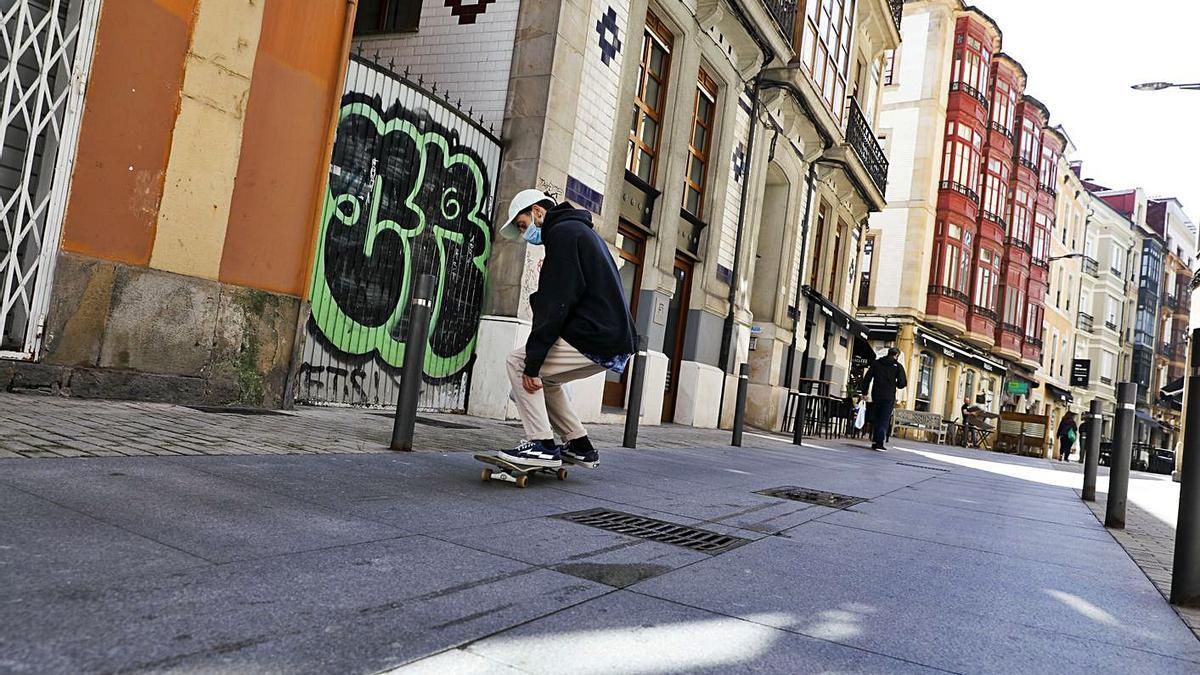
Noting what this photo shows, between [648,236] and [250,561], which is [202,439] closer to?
[250,561]

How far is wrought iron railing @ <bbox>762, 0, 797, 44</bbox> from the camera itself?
1441 cm

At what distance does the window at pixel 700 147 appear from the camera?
1367 centimetres

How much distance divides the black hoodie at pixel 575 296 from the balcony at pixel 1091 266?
52291mm

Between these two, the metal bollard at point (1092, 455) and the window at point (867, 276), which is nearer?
the metal bollard at point (1092, 455)

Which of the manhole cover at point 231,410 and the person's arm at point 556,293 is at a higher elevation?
the person's arm at point 556,293

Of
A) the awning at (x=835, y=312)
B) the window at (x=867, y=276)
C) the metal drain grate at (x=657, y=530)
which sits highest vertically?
the window at (x=867, y=276)

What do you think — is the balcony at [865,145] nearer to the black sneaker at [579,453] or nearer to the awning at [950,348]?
the awning at [950,348]

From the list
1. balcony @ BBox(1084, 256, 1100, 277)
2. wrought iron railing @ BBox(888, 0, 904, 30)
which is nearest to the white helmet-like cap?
wrought iron railing @ BBox(888, 0, 904, 30)

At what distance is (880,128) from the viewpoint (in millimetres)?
32594

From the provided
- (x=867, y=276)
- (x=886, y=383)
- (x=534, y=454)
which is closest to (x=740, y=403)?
(x=886, y=383)

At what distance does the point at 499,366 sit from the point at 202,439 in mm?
4671

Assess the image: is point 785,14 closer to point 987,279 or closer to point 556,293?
point 556,293


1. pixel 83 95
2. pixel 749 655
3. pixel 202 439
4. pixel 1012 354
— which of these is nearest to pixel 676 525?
pixel 749 655

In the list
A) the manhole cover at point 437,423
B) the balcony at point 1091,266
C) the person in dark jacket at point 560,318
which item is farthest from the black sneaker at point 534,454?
the balcony at point 1091,266
